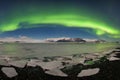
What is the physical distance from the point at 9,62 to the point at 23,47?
0.53 ft

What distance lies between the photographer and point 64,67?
57.7 inches

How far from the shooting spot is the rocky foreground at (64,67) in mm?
1397

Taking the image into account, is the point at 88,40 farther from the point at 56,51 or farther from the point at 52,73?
the point at 52,73

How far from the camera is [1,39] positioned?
1.61 metres

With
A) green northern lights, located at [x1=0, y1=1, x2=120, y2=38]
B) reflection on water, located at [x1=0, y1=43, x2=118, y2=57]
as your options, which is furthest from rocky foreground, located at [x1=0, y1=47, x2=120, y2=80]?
green northern lights, located at [x1=0, y1=1, x2=120, y2=38]

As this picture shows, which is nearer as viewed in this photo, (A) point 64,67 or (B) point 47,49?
(A) point 64,67

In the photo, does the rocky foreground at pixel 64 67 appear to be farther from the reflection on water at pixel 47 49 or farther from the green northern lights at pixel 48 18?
the green northern lights at pixel 48 18

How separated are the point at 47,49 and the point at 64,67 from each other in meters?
0.21

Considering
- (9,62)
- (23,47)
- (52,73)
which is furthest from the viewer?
(23,47)

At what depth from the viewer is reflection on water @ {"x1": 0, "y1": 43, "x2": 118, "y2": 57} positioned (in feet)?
5.19

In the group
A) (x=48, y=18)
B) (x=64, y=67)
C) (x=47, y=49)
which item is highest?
(x=48, y=18)

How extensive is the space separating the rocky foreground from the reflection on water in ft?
0.11

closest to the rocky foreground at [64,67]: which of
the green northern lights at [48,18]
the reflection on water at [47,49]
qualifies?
the reflection on water at [47,49]

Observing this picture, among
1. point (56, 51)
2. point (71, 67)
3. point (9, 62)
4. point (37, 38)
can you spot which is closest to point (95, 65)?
point (71, 67)
